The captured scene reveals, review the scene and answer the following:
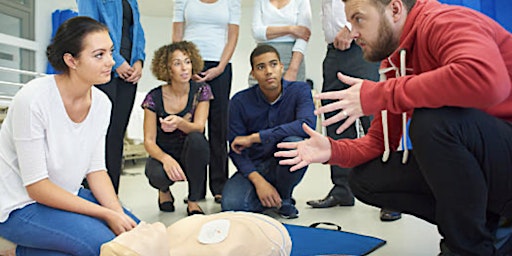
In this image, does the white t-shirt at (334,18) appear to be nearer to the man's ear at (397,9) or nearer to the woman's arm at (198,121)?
the woman's arm at (198,121)

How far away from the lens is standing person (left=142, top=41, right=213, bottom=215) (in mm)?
2146

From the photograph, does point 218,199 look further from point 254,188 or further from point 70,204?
point 70,204

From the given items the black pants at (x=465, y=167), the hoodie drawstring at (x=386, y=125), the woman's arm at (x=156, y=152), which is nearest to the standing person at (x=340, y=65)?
the woman's arm at (x=156, y=152)

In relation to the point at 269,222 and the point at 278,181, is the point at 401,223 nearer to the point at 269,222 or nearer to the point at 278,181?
the point at 278,181

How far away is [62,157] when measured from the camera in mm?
1311

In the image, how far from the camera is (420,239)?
5.24ft

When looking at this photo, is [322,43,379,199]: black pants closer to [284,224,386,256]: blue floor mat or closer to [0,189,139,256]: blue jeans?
[284,224,386,256]: blue floor mat

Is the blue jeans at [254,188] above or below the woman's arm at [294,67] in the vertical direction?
below

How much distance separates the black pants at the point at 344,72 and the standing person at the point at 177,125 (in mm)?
645

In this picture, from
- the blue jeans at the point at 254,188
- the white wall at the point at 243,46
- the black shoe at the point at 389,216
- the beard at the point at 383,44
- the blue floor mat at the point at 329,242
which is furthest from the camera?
the white wall at the point at 243,46

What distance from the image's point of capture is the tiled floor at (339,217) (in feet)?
5.05

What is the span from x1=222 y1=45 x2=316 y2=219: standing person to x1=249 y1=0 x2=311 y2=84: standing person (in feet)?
0.67

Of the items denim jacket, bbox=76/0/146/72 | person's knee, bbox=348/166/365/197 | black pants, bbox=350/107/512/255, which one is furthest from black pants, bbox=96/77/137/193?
black pants, bbox=350/107/512/255

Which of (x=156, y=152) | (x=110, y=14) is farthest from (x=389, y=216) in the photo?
(x=110, y=14)
